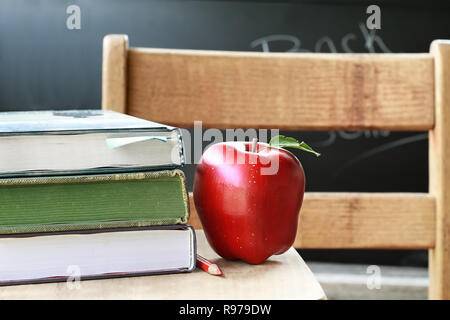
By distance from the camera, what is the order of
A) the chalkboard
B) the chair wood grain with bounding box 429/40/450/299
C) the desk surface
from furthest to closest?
the chalkboard < the chair wood grain with bounding box 429/40/450/299 < the desk surface

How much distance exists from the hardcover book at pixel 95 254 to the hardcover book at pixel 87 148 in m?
0.05

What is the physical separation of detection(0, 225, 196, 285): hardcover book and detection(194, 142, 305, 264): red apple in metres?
0.05

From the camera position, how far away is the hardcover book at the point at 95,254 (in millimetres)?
395

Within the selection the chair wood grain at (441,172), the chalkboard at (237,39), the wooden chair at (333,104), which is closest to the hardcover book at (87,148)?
the wooden chair at (333,104)

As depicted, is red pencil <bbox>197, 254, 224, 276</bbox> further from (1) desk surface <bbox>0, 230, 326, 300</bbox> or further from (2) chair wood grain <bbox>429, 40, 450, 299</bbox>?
(2) chair wood grain <bbox>429, 40, 450, 299</bbox>

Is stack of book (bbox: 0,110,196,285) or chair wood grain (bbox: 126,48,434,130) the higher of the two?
chair wood grain (bbox: 126,48,434,130)

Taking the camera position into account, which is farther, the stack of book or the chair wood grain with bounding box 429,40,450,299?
the chair wood grain with bounding box 429,40,450,299

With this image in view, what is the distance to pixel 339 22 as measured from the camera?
6.72 ft

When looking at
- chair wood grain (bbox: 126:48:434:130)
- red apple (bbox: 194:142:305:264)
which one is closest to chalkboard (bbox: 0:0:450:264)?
chair wood grain (bbox: 126:48:434:130)

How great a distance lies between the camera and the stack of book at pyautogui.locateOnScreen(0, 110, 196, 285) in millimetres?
387

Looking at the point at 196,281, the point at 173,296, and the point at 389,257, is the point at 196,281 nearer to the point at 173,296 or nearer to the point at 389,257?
the point at 173,296

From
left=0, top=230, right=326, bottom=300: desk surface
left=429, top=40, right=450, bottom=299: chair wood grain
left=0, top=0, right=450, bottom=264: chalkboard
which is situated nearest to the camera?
left=0, top=230, right=326, bottom=300: desk surface

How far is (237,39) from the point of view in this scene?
6.60 ft
